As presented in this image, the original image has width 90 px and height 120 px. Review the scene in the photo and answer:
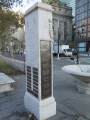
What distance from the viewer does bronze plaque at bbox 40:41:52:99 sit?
2.87 m

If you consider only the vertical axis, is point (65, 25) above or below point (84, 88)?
above

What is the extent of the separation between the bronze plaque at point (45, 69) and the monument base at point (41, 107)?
16 centimetres

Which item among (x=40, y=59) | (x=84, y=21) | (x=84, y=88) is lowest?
(x=84, y=88)

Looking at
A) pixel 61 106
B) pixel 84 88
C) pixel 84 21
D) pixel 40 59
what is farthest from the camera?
pixel 84 21

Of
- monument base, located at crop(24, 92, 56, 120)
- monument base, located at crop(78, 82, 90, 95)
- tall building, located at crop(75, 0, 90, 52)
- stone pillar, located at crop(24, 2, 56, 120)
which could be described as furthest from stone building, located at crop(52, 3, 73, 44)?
monument base, located at crop(24, 92, 56, 120)

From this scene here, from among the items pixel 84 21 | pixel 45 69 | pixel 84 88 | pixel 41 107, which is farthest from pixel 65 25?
pixel 41 107

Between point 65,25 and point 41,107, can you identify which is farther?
point 65,25

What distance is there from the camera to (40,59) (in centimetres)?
282

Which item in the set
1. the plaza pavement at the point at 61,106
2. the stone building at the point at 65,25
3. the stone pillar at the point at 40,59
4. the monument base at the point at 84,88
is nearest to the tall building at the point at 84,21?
the stone building at the point at 65,25

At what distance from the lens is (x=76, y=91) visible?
5.00 metres

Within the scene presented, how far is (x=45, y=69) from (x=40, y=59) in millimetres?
315

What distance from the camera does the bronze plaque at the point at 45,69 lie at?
2873 millimetres

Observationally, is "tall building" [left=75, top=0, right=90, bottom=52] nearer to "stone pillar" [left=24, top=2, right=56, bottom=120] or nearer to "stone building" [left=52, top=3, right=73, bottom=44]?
"stone building" [left=52, top=3, right=73, bottom=44]

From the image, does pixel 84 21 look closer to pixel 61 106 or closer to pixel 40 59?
pixel 61 106
